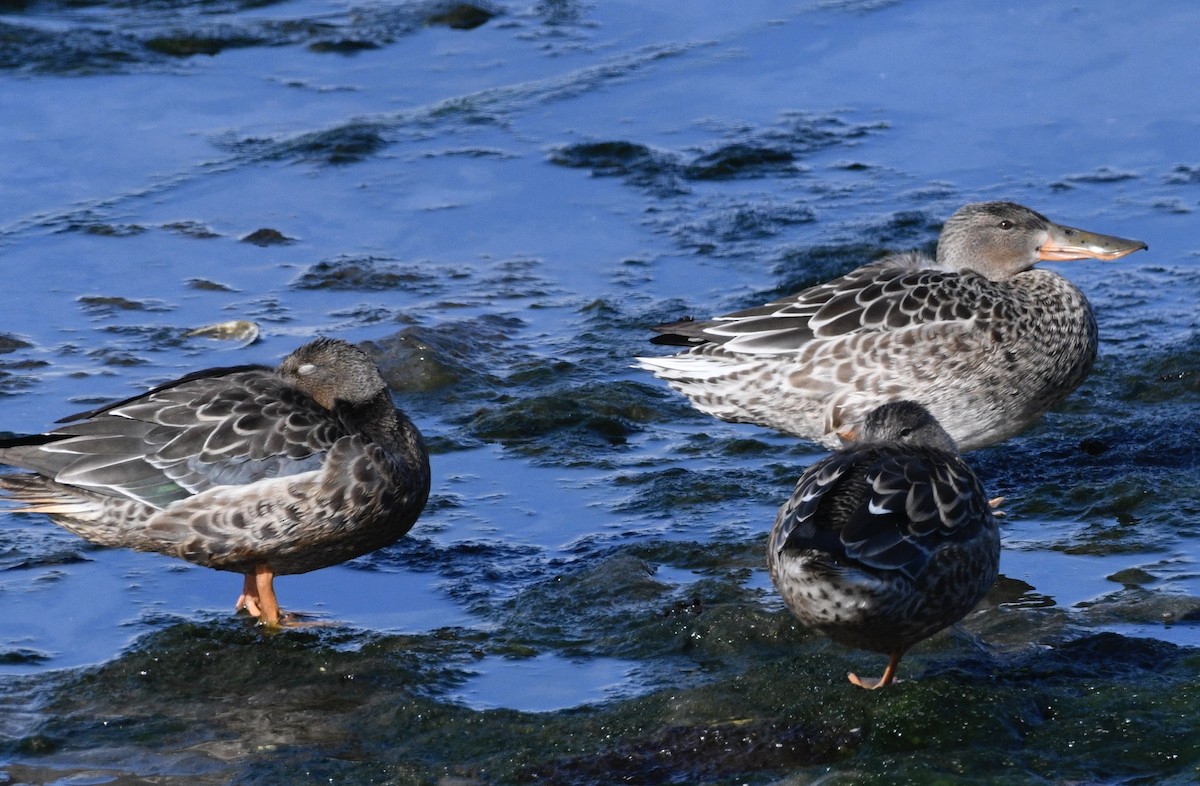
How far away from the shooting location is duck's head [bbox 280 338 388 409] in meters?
6.31

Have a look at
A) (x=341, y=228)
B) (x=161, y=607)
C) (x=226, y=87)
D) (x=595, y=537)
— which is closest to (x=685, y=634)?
(x=595, y=537)

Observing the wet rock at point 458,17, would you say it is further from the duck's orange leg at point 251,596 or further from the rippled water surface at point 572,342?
the duck's orange leg at point 251,596

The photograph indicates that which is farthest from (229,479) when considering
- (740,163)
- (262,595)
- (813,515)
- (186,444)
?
(740,163)

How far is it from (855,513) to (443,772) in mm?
1463

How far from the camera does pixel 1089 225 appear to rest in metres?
9.87

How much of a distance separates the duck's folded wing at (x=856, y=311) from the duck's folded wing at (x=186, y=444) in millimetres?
2205

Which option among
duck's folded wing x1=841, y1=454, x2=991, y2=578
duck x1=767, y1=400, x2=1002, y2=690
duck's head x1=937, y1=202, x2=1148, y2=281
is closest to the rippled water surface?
duck x1=767, y1=400, x2=1002, y2=690

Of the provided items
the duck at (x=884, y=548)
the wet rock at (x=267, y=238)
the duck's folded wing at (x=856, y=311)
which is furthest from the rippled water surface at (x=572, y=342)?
the duck's folded wing at (x=856, y=311)

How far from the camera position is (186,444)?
6012mm

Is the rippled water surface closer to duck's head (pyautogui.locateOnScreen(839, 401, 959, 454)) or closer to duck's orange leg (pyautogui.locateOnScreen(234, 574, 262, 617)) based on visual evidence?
duck's orange leg (pyautogui.locateOnScreen(234, 574, 262, 617))

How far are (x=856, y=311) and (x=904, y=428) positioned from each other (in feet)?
5.67

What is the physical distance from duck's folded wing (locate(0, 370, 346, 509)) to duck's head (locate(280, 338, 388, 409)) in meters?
0.17

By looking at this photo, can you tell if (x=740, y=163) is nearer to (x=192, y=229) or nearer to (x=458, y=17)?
(x=458, y=17)

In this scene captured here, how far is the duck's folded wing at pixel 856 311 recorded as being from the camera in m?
7.29
